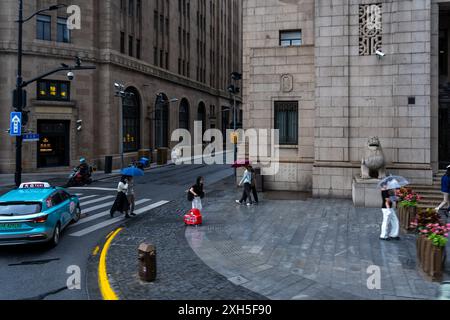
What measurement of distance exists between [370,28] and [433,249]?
13.2m

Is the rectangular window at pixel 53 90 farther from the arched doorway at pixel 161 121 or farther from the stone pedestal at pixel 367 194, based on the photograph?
the stone pedestal at pixel 367 194

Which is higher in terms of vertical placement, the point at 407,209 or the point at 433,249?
the point at 407,209

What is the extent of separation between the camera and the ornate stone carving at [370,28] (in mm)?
18938

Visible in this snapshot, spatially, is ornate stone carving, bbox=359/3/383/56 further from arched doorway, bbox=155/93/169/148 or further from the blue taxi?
arched doorway, bbox=155/93/169/148

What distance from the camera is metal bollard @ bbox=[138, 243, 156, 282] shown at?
8.77 meters

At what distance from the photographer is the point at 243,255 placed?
35.6 feet

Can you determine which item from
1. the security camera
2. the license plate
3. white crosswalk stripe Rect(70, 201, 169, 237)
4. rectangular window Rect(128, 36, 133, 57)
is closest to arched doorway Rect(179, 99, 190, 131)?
rectangular window Rect(128, 36, 133, 57)

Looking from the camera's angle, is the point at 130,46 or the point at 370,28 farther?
the point at 130,46

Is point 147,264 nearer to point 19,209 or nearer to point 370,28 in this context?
point 19,209

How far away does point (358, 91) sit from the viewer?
19312 mm

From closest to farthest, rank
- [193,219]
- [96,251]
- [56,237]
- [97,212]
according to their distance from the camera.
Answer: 1. [96,251]
2. [56,237]
3. [193,219]
4. [97,212]

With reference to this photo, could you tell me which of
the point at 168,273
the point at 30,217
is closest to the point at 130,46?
the point at 30,217

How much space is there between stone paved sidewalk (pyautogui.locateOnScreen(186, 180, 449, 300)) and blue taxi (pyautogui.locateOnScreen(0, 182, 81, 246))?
406 centimetres
